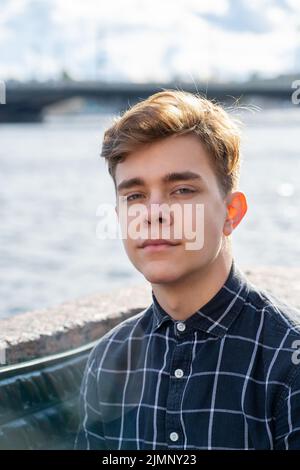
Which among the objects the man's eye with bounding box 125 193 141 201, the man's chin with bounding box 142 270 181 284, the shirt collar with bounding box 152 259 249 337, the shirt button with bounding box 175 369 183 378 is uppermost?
the man's eye with bounding box 125 193 141 201

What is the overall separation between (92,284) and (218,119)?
6069 mm

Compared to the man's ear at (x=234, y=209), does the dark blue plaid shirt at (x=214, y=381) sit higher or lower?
lower

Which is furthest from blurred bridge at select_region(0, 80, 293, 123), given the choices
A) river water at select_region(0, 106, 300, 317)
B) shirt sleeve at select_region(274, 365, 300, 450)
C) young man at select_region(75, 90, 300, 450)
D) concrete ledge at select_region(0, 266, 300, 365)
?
shirt sleeve at select_region(274, 365, 300, 450)

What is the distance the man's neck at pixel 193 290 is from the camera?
186cm

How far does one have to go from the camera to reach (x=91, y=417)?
2.10 metres

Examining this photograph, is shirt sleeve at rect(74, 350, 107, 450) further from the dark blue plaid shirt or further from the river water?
the river water

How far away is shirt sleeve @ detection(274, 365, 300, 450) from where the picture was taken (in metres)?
1.72

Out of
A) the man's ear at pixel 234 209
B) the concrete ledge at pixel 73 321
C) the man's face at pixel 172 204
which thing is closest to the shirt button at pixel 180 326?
the man's face at pixel 172 204

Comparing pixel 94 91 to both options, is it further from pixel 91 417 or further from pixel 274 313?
pixel 274 313

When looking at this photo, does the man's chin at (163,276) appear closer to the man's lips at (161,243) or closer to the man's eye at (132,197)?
the man's lips at (161,243)

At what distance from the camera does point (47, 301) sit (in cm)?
693

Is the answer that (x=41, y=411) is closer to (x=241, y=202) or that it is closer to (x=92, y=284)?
(x=241, y=202)

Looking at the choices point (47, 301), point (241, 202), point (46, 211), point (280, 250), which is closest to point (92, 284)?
point (47, 301)

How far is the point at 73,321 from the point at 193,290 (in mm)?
1008
